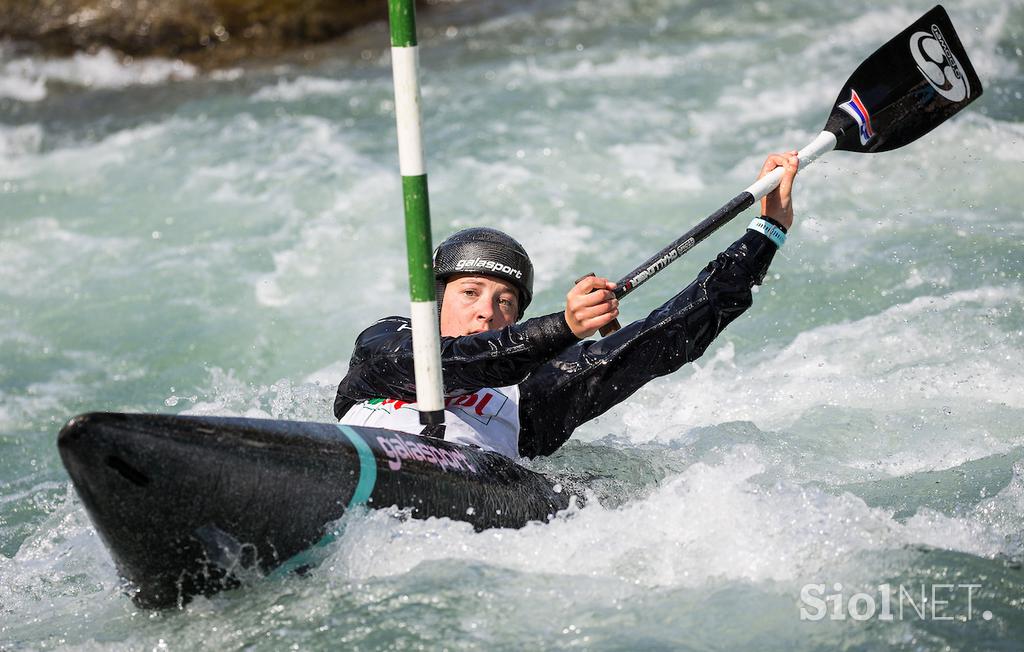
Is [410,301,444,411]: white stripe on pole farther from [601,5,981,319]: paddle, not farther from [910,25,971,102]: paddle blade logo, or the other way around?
[910,25,971,102]: paddle blade logo

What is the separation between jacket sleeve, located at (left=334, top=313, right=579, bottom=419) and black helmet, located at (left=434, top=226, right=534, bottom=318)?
1.29ft

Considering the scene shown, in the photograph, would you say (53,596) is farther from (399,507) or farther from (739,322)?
(739,322)

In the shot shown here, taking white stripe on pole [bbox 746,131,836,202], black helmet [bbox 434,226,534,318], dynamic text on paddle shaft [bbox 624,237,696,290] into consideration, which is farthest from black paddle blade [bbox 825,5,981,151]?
black helmet [bbox 434,226,534,318]

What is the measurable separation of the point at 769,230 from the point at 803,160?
0.32m

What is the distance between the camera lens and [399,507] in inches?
141

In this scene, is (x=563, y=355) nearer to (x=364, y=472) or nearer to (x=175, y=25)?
(x=364, y=472)

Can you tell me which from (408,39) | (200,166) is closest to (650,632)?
(408,39)

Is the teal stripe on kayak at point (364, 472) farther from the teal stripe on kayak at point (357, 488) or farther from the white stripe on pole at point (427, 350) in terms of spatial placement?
the white stripe on pole at point (427, 350)

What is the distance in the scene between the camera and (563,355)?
14.9ft

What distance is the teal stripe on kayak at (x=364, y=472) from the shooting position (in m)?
3.49

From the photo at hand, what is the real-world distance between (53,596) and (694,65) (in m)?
8.00

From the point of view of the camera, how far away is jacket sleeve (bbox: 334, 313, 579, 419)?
3848 mm

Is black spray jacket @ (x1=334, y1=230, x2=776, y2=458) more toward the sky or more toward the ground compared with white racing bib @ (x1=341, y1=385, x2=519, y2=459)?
more toward the sky

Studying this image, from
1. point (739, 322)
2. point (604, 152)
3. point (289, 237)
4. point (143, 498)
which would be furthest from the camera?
point (604, 152)
